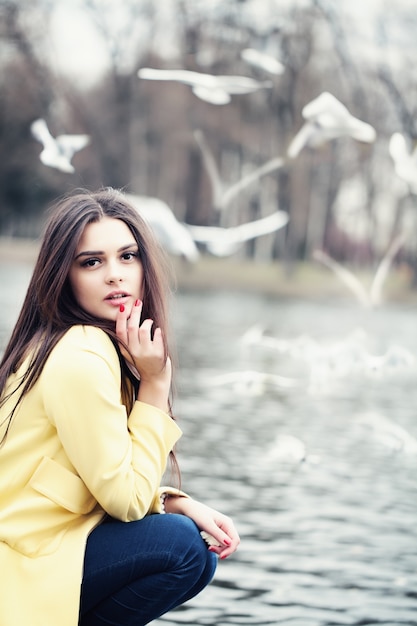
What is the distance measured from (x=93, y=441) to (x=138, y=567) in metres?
0.22

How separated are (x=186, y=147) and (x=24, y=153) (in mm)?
1615

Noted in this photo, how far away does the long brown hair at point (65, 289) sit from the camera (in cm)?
167

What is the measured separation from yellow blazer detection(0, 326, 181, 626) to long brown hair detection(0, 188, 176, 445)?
0.16ft

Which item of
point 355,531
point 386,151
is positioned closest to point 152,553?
point 355,531

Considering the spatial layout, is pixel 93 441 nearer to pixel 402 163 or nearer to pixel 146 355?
pixel 146 355

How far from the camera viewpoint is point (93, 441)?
153 centimetres

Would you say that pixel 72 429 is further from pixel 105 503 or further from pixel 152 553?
pixel 152 553

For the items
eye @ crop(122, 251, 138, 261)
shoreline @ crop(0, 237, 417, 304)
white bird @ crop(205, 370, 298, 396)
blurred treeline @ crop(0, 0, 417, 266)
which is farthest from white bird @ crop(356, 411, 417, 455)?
shoreline @ crop(0, 237, 417, 304)

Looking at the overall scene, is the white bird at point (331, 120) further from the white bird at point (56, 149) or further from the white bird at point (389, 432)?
the white bird at point (389, 432)

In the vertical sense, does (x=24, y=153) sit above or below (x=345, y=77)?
below

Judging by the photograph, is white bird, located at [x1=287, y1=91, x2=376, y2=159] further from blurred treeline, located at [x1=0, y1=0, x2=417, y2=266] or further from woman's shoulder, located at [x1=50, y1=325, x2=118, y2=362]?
blurred treeline, located at [x1=0, y1=0, x2=417, y2=266]

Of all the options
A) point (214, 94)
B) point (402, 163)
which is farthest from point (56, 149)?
point (402, 163)

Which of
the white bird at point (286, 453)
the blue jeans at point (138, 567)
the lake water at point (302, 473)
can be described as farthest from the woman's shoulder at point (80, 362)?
the white bird at point (286, 453)

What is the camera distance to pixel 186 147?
10781mm
